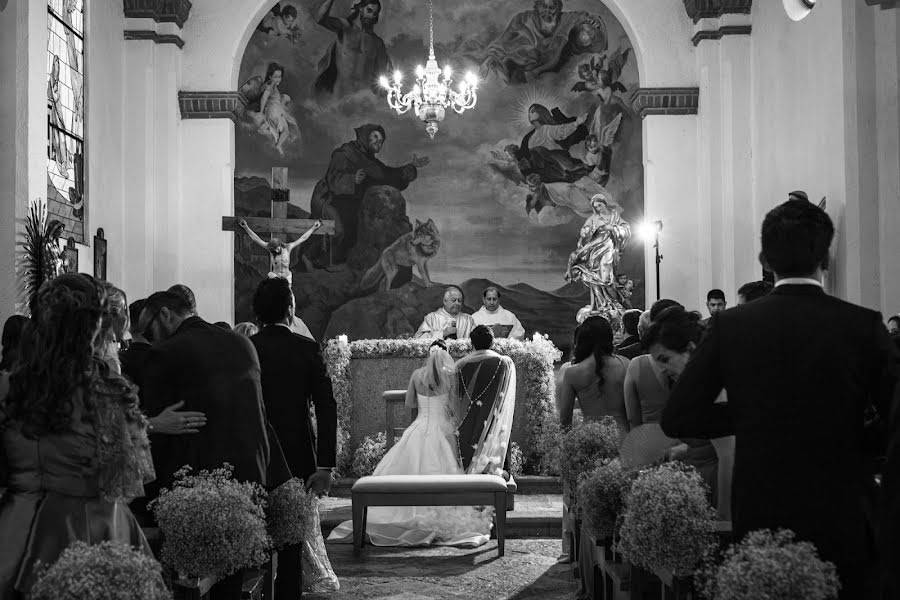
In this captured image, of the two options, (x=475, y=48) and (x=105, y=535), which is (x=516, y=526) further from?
(x=475, y=48)

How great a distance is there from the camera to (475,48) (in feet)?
63.7

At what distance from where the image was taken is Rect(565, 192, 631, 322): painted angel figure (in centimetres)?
1697

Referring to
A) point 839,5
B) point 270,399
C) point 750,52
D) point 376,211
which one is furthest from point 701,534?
point 376,211

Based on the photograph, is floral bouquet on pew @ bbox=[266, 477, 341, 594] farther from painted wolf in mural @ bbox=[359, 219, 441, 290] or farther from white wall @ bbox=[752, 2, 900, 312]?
painted wolf in mural @ bbox=[359, 219, 441, 290]

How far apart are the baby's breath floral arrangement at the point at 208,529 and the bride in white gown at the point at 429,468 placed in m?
5.15

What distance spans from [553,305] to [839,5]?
787 centimetres

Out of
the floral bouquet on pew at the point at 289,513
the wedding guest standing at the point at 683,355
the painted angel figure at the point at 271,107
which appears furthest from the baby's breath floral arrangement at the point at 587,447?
the painted angel figure at the point at 271,107

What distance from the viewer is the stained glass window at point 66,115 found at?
13.9 metres

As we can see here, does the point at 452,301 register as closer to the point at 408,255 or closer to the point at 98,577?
the point at 408,255

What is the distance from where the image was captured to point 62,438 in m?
3.79

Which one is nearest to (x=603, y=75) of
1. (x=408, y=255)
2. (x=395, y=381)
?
(x=408, y=255)

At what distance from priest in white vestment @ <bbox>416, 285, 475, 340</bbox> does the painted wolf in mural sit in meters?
1.12

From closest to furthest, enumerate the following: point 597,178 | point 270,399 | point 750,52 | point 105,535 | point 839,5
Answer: point 105,535 → point 270,399 → point 839,5 → point 750,52 → point 597,178

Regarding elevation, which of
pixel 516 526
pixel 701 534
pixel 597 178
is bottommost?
pixel 516 526
